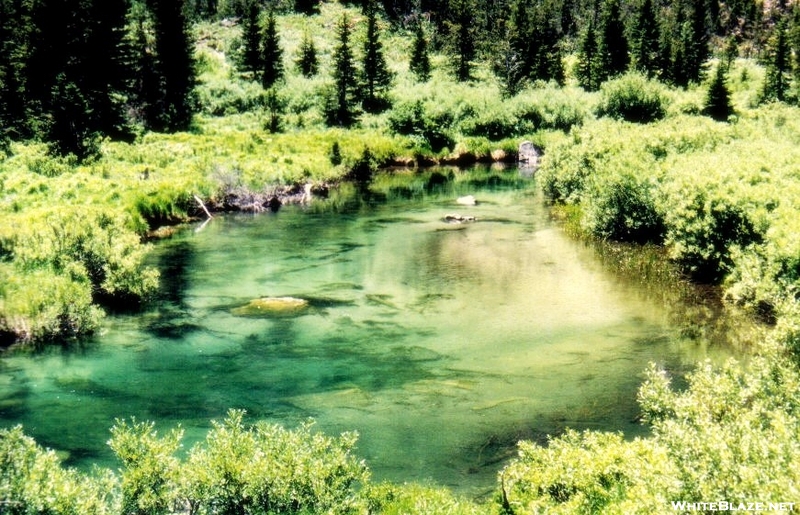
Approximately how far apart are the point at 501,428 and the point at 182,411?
677cm

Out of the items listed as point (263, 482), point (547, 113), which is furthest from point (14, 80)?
point (263, 482)

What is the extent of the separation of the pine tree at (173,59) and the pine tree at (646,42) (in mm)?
66830

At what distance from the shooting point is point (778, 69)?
84.9m

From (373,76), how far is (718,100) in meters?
37.8


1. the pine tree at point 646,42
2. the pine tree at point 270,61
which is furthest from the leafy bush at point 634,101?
the pine tree at point 270,61

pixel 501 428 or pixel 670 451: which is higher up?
pixel 670 451

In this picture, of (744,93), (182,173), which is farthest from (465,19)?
(182,173)

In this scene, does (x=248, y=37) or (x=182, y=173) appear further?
(x=248, y=37)

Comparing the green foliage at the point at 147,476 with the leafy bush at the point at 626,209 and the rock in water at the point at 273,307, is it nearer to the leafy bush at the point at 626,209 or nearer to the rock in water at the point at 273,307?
the rock in water at the point at 273,307

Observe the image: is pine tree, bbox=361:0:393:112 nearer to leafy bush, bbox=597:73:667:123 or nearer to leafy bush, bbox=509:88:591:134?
leafy bush, bbox=509:88:591:134

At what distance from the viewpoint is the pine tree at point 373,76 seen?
232 feet

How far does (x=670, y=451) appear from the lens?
295 inches

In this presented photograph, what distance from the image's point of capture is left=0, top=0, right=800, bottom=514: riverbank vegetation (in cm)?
898

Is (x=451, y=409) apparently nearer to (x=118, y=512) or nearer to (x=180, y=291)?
(x=118, y=512)
